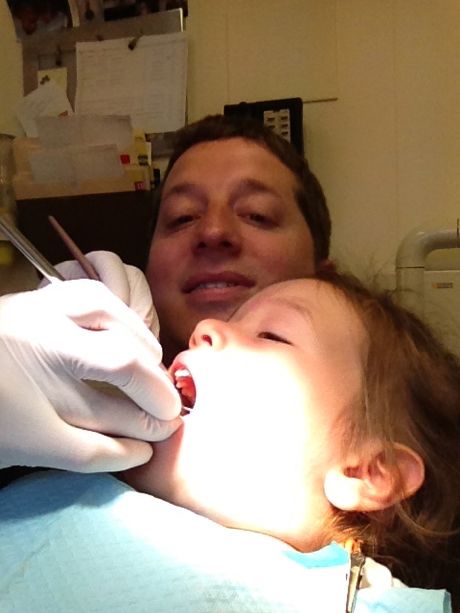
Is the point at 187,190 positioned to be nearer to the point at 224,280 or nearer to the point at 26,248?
the point at 224,280

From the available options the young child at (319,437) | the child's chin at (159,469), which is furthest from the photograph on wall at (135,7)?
the child's chin at (159,469)

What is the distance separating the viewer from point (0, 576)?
684 millimetres

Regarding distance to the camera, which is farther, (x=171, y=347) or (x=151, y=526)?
(x=171, y=347)

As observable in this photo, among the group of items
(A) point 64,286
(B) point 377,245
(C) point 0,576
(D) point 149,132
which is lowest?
(C) point 0,576

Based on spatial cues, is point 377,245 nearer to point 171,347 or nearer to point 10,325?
point 171,347

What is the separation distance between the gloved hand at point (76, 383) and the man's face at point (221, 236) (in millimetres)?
387

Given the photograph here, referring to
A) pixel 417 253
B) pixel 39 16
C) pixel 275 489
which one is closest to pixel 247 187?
pixel 417 253

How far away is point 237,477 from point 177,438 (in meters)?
0.08

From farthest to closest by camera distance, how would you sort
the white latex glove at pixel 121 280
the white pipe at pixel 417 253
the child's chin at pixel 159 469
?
the white pipe at pixel 417 253 < the white latex glove at pixel 121 280 < the child's chin at pixel 159 469

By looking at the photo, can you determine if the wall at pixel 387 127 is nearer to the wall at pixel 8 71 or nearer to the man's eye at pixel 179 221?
the man's eye at pixel 179 221

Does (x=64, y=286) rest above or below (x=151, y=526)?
above

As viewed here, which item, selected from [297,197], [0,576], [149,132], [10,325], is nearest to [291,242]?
[297,197]

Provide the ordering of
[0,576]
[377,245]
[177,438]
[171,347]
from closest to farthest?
[0,576]
[177,438]
[171,347]
[377,245]

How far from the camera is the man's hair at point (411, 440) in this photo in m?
0.83
